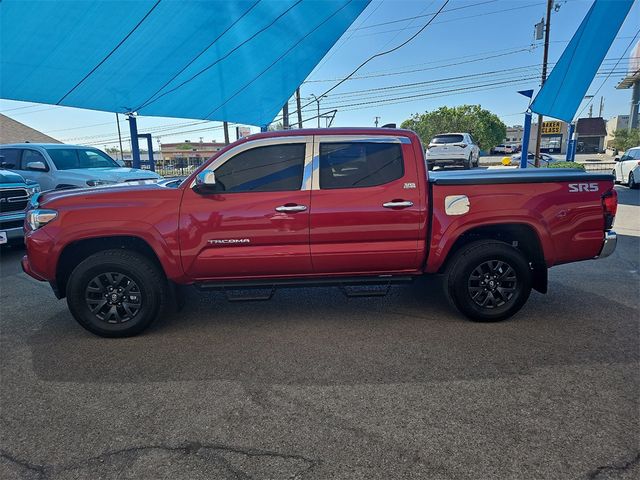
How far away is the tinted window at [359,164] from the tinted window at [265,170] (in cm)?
26

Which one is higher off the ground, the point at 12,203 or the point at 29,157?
the point at 29,157

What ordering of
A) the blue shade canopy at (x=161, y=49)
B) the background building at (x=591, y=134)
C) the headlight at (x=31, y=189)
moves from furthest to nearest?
the background building at (x=591, y=134) → the blue shade canopy at (x=161, y=49) → the headlight at (x=31, y=189)

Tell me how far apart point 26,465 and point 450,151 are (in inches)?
680

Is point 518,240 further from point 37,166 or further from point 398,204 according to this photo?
point 37,166

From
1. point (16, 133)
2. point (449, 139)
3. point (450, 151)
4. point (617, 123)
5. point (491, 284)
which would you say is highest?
point (617, 123)

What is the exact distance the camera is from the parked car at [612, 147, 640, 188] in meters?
15.7

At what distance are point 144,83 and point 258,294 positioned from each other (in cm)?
919

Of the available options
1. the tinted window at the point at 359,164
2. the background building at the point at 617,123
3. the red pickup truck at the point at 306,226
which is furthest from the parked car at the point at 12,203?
the background building at the point at 617,123

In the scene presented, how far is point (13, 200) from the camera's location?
281 inches

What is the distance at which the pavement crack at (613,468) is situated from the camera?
211 cm

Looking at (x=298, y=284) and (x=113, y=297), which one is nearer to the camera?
(x=113, y=297)

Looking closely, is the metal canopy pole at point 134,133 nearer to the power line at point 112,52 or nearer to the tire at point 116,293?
the power line at point 112,52

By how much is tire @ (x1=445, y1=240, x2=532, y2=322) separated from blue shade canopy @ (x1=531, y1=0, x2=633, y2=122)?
45.1 feet

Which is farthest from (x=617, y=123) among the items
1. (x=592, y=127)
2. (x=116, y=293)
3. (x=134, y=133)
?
(x=116, y=293)
